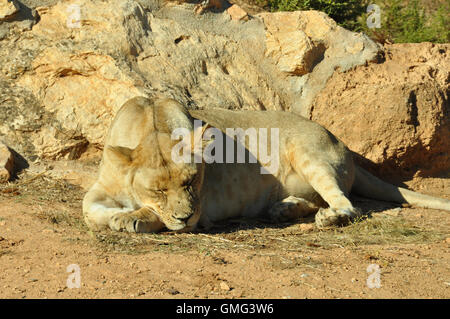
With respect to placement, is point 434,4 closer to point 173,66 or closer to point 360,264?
point 173,66

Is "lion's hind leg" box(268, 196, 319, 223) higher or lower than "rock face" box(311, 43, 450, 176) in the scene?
lower

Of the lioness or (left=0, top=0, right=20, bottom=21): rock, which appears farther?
(left=0, top=0, right=20, bottom=21): rock

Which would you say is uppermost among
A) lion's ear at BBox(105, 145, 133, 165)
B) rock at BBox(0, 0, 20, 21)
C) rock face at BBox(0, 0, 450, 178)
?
rock at BBox(0, 0, 20, 21)

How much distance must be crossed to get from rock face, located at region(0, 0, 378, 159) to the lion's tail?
1536mm

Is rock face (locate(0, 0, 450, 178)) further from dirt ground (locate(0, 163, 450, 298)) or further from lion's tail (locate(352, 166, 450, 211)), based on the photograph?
dirt ground (locate(0, 163, 450, 298))

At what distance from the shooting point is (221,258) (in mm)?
4086

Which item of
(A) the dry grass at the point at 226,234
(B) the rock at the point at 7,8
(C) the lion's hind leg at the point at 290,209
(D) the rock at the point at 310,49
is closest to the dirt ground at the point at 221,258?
(A) the dry grass at the point at 226,234

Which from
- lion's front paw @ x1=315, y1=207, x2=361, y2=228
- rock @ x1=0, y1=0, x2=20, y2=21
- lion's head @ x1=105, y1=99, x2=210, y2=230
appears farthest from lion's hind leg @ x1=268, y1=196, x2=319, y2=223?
rock @ x1=0, y1=0, x2=20, y2=21

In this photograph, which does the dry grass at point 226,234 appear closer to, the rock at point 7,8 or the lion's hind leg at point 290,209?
the lion's hind leg at point 290,209

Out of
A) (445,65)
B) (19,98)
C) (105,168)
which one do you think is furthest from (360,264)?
(445,65)

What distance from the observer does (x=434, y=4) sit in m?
15.5

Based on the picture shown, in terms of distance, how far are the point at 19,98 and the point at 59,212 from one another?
197cm

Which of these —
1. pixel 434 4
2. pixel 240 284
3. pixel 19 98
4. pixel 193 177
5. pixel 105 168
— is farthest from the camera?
pixel 434 4

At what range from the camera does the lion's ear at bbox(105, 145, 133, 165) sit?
15.6 ft
